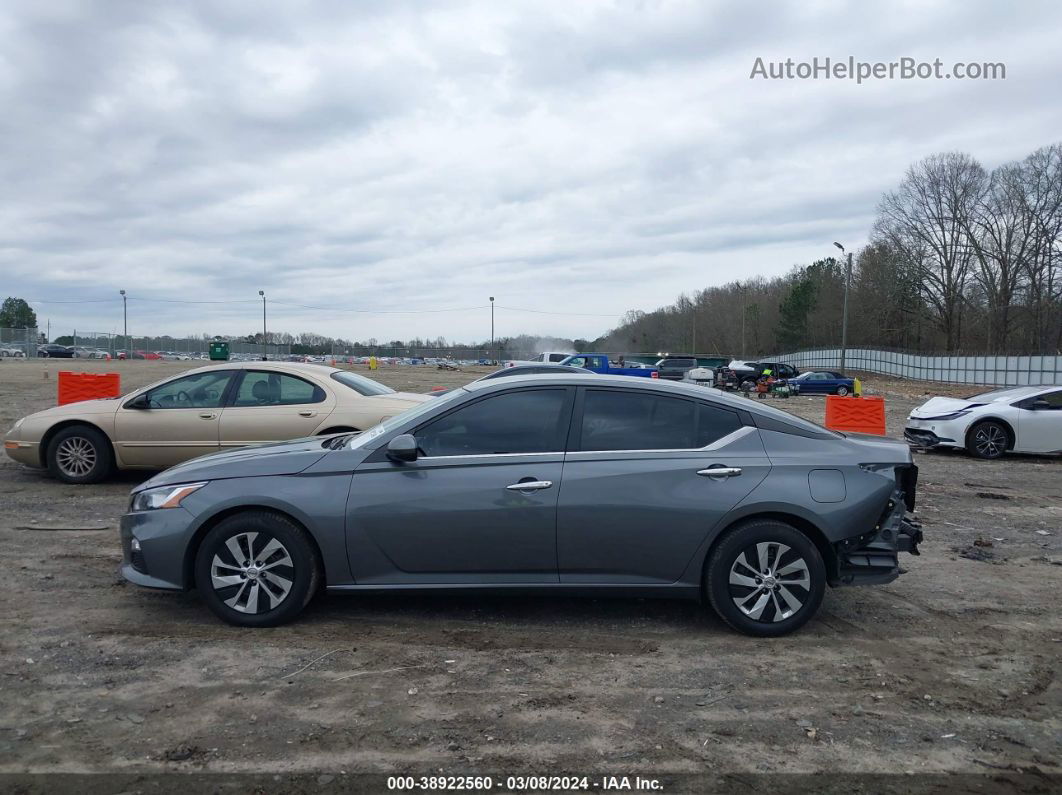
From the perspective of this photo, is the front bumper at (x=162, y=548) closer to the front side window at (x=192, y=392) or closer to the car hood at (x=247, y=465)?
the car hood at (x=247, y=465)

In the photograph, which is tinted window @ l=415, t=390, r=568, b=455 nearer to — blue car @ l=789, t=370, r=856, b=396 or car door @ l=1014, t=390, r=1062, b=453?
car door @ l=1014, t=390, r=1062, b=453

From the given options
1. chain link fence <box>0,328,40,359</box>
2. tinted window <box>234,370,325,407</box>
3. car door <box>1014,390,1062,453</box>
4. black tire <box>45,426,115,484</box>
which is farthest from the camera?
chain link fence <box>0,328,40,359</box>

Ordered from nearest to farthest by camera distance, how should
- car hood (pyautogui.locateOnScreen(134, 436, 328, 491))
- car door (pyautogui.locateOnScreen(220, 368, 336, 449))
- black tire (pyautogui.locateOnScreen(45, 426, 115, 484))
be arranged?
car hood (pyautogui.locateOnScreen(134, 436, 328, 491))
car door (pyautogui.locateOnScreen(220, 368, 336, 449))
black tire (pyautogui.locateOnScreen(45, 426, 115, 484))

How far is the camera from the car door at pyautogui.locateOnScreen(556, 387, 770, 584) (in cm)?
495

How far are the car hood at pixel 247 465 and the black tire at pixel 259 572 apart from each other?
0.28 m

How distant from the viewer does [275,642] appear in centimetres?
480

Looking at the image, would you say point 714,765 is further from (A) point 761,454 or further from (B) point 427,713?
(A) point 761,454

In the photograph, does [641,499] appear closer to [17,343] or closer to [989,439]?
[989,439]

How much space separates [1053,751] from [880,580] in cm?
153

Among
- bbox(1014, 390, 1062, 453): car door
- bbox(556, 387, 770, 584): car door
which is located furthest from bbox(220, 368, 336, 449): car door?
bbox(1014, 390, 1062, 453): car door

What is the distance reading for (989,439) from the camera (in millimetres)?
13305

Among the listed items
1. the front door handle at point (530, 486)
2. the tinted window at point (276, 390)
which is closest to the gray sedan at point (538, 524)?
the front door handle at point (530, 486)

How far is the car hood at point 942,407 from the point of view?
45.3ft

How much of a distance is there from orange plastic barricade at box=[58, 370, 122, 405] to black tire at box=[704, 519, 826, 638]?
11620mm
